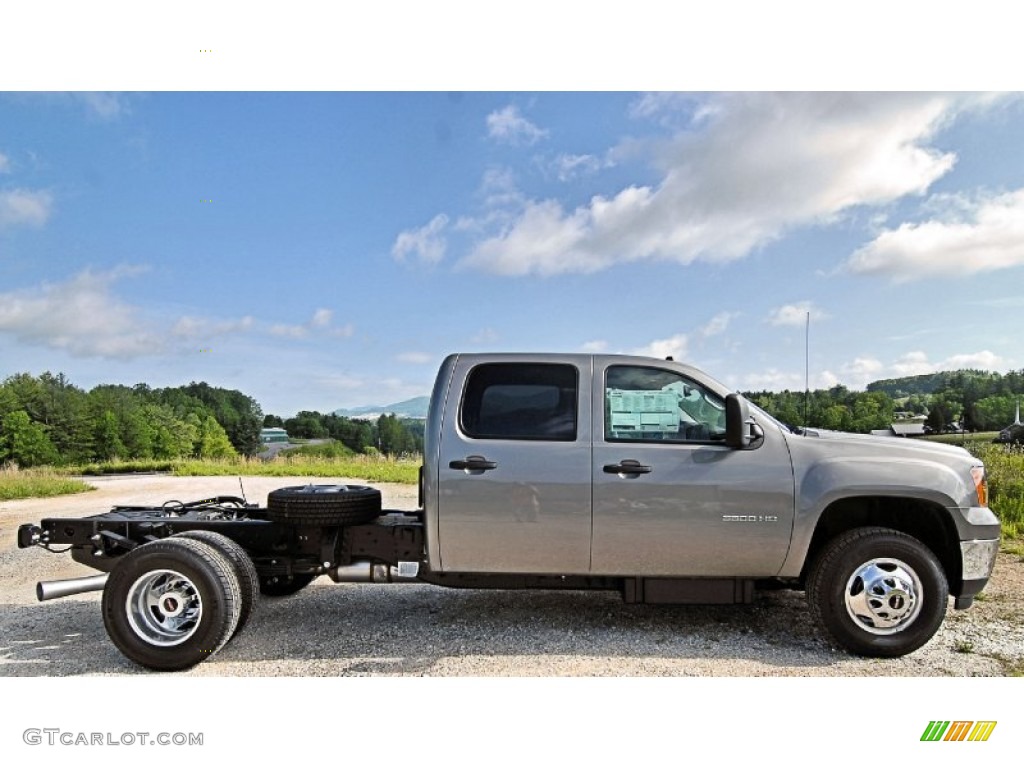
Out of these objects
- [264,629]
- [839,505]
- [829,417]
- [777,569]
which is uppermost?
[829,417]

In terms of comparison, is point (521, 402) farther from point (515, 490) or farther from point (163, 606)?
point (163, 606)

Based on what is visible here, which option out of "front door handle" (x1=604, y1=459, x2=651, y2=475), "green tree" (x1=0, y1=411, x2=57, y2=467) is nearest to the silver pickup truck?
"front door handle" (x1=604, y1=459, x2=651, y2=475)

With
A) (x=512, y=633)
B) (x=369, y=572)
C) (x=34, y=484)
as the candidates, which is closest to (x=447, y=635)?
(x=512, y=633)

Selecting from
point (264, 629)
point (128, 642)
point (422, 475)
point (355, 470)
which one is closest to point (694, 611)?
point (422, 475)

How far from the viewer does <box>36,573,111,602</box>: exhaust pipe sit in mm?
3777

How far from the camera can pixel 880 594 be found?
371cm

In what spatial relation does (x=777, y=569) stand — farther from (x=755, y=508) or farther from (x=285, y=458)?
(x=285, y=458)

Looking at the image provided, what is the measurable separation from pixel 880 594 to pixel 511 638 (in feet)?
7.29

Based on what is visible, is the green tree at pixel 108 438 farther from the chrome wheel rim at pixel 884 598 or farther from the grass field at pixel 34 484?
the chrome wheel rim at pixel 884 598

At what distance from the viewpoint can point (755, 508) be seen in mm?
3711

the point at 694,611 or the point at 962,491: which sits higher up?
the point at 962,491

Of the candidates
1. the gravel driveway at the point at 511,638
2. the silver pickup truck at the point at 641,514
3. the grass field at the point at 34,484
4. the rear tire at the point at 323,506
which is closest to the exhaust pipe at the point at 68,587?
the silver pickup truck at the point at 641,514

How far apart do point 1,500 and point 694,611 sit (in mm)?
11025

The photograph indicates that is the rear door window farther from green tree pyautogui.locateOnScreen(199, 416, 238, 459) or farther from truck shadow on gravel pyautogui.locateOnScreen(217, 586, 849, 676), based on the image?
green tree pyautogui.locateOnScreen(199, 416, 238, 459)
